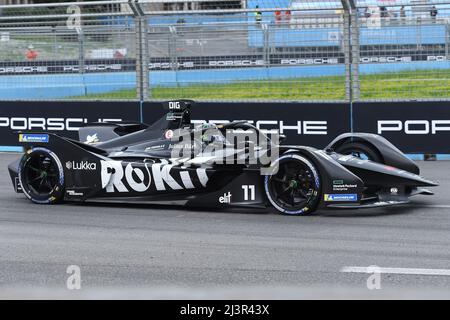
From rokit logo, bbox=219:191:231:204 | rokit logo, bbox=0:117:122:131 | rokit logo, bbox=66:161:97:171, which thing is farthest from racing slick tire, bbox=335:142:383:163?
rokit logo, bbox=0:117:122:131

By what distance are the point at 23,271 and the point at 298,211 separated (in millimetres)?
2991

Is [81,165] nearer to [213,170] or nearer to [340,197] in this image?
[213,170]

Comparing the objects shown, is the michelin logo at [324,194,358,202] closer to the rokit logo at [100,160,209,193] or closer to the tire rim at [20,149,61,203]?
the rokit logo at [100,160,209,193]

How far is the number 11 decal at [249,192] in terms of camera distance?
831 centimetres

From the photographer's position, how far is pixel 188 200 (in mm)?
8578

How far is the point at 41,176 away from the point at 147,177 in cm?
136

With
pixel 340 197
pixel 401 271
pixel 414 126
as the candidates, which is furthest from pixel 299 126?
pixel 401 271

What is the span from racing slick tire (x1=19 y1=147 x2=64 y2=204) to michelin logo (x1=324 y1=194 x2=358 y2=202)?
2.94m

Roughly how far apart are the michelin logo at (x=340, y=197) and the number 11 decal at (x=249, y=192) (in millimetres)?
770

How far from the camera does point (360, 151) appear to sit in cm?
909

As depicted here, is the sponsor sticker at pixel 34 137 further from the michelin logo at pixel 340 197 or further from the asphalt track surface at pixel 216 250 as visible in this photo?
the michelin logo at pixel 340 197

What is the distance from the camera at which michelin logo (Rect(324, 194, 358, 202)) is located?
310 inches
